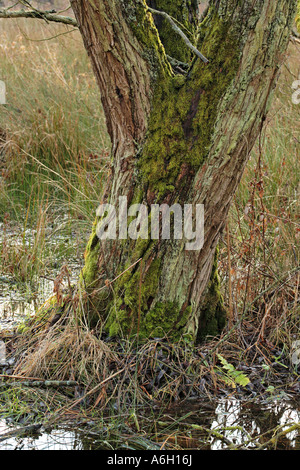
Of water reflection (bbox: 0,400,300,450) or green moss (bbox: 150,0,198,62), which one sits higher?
green moss (bbox: 150,0,198,62)

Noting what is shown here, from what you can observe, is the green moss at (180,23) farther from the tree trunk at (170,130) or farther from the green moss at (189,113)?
the green moss at (189,113)

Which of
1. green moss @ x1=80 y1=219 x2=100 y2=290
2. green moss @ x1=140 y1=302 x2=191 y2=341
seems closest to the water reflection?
green moss @ x1=140 y1=302 x2=191 y2=341

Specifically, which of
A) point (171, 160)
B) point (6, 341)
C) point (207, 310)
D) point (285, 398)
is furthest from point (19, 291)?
point (285, 398)

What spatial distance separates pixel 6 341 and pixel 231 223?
6.58 feet

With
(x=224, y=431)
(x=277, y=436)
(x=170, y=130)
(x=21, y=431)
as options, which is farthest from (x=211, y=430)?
(x=170, y=130)

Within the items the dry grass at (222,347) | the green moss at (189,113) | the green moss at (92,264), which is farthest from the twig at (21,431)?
the green moss at (189,113)

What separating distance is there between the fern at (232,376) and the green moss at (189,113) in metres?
0.93

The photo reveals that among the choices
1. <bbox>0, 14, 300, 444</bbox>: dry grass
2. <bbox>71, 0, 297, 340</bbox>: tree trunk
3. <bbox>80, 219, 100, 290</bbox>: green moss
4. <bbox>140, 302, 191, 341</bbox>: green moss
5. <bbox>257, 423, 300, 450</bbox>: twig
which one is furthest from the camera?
<bbox>80, 219, 100, 290</bbox>: green moss

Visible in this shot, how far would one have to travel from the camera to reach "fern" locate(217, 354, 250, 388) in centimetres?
251

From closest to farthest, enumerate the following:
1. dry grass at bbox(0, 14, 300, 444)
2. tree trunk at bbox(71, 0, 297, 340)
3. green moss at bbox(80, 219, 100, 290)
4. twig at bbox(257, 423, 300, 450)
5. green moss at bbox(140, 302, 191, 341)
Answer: twig at bbox(257, 423, 300, 450) → tree trunk at bbox(71, 0, 297, 340) → dry grass at bbox(0, 14, 300, 444) → green moss at bbox(140, 302, 191, 341) → green moss at bbox(80, 219, 100, 290)

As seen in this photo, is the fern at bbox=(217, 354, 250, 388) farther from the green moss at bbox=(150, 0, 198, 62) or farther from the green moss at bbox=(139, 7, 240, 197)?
the green moss at bbox=(150, 0, 198, 62)

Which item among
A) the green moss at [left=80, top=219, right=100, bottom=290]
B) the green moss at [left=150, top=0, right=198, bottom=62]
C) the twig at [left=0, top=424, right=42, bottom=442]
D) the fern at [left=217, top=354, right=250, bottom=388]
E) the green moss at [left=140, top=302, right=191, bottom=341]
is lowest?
the twig at [left=0, top=424, right=42, bottom=442]

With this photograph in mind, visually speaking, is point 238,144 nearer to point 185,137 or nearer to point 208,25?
point 185,137

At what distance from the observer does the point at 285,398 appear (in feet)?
8.52
